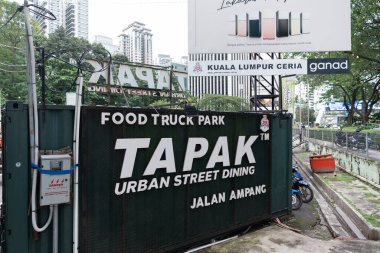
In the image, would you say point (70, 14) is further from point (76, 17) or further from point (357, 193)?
point (357, 193)

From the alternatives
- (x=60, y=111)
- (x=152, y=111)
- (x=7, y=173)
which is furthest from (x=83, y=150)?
(x=152, y=111)

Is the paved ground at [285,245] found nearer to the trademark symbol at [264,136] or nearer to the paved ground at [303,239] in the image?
the paved ground at [303,239]

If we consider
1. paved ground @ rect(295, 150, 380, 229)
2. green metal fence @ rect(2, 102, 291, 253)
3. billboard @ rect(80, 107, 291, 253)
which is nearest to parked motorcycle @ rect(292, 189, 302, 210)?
paved ground @ rect(295, 150, 380, 229)

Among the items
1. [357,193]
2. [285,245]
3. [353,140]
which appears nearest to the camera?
[285,245]

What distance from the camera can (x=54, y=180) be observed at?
373 centimetres

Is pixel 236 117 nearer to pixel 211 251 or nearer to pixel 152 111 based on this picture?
pixel 152 111

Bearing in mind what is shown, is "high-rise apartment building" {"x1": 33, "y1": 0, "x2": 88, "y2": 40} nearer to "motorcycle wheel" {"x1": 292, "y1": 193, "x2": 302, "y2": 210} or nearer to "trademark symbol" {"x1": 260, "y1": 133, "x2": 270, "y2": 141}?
"trademark symbol" {"x1": 260, "y1": 133, "x2": 270, "y2": 141}

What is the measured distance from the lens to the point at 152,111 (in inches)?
188

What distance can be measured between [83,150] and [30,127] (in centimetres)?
69

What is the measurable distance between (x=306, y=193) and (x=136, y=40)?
21.0 metres

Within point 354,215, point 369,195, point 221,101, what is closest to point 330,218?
point 354,215

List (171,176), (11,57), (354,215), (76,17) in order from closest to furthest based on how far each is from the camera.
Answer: (171,176) < (354,215) < (76,17) < (11,57)

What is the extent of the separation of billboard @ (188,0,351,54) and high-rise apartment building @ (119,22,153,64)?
16.1 m

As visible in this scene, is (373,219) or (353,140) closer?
(373,219)
